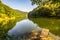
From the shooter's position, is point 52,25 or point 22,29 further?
point 52,25

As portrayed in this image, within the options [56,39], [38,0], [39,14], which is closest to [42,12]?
[39,14]

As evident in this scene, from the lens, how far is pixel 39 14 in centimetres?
13325

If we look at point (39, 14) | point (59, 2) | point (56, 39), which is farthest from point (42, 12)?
point (56, 39)

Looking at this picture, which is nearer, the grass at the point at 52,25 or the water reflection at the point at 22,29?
the grass at the point at 52,25

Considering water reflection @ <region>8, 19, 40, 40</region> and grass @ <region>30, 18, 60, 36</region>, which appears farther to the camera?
water reflection @ <region>8, 19, 40, 40</region>

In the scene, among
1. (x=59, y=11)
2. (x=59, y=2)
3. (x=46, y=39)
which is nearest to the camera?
(x=46, y=39)

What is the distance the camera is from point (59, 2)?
119562 mm

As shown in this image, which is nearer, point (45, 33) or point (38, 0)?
point (45, 33)

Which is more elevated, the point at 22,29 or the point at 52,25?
the point at 52,25

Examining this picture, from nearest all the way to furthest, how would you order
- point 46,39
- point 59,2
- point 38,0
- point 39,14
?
point 46,39 → point 59,2 → point 39,14 → point 38,0

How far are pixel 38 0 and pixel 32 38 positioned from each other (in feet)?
395

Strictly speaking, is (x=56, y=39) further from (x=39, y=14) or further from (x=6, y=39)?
(x=39, y=14)

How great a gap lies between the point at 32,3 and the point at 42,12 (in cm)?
2868

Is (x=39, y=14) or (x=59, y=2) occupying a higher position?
(x=59, y=2)
